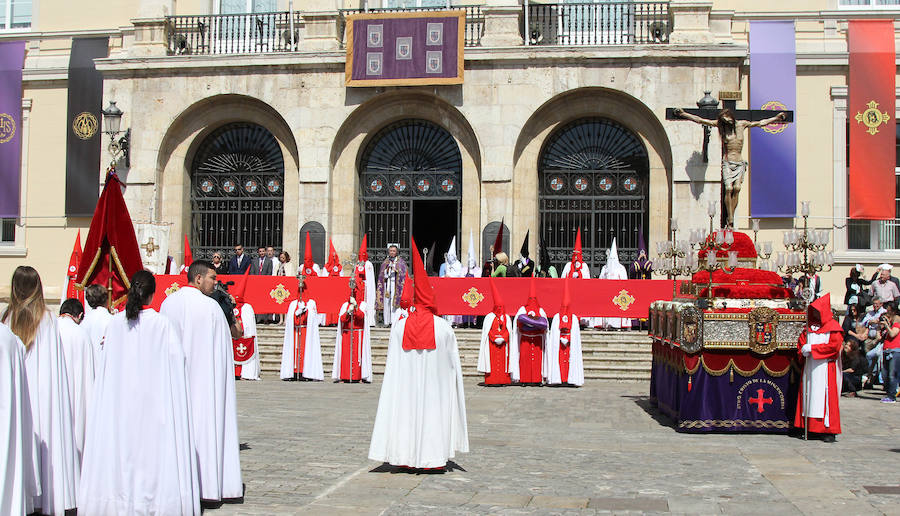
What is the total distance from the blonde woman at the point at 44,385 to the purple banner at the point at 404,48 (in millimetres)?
16268

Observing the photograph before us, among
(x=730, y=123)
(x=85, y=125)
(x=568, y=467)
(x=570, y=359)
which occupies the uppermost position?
(x=85, y=125)

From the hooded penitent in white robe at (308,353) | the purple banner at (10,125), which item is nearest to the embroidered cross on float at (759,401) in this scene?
the hooded penitent in white robe at (308,353)

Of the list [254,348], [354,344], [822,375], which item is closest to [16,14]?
[254,348]

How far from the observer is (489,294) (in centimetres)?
1811

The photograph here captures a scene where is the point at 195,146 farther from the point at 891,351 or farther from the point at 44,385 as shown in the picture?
the point at 44,385

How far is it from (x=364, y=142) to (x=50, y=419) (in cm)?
1694

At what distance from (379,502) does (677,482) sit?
263 cm

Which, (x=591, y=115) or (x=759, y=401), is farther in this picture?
(x=591, y=115)

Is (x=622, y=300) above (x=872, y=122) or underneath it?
underneath

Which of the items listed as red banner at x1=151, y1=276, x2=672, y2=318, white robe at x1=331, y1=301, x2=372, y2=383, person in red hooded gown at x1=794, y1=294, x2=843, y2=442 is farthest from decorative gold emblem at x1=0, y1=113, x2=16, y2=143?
person in red hooded gown at x1=794, y1=294, x2=843, y2=442

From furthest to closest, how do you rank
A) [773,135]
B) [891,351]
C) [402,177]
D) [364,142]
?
[402,177] → [364,142] → [773,135] → [891,351]

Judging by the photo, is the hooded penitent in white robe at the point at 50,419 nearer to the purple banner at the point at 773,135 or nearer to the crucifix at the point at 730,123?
the crucifix at the point at 730,123

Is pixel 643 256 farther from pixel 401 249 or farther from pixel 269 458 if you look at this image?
pixel 269 458

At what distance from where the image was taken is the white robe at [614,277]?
19.6 meters
